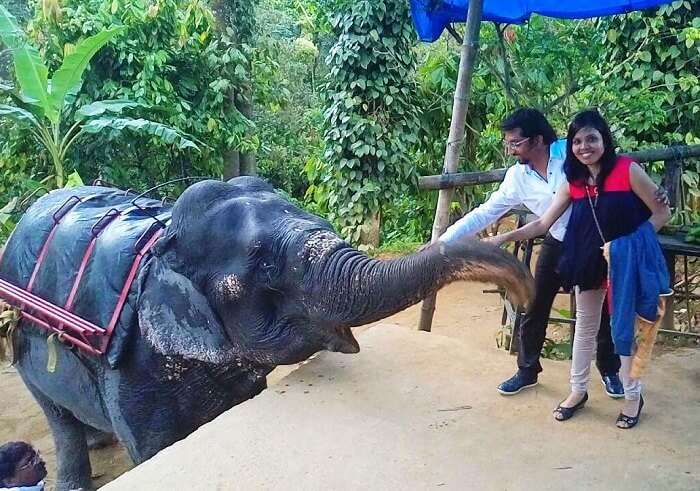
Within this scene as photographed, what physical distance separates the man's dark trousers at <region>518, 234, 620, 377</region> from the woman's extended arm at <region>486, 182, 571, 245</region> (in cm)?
16

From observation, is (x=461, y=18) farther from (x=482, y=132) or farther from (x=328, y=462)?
(x=482, y=132)

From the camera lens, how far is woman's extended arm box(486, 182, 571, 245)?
285cm

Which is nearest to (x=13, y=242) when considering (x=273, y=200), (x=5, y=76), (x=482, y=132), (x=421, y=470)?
(x=273, y=200)

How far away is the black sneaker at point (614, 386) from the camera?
120 inches

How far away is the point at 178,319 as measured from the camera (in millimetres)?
2736

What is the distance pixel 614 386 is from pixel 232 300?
1.69 m

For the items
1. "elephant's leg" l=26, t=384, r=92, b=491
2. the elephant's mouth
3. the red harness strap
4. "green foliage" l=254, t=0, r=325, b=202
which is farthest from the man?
"green foliage" l=254, t=0, r=325, b=202

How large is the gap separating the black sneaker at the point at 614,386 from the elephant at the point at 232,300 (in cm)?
126

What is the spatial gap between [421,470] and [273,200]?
1.09 m

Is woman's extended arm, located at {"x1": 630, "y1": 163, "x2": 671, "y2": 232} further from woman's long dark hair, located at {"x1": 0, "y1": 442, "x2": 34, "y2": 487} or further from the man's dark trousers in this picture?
woman's long dark hair, located at {"x1": 0, "y1": 442, "x2": 34, "y2": 487}

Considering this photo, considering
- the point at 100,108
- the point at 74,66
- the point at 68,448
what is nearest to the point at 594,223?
the point at 68,448

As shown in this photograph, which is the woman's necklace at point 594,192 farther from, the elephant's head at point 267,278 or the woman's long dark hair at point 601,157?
the elephant's head at point 267,278

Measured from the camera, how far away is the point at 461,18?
15.0 feet

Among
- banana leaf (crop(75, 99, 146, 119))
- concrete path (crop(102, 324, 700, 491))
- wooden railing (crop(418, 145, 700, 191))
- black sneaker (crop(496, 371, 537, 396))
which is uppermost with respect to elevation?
banana leaf (crop(75, 99, 146, 119))
